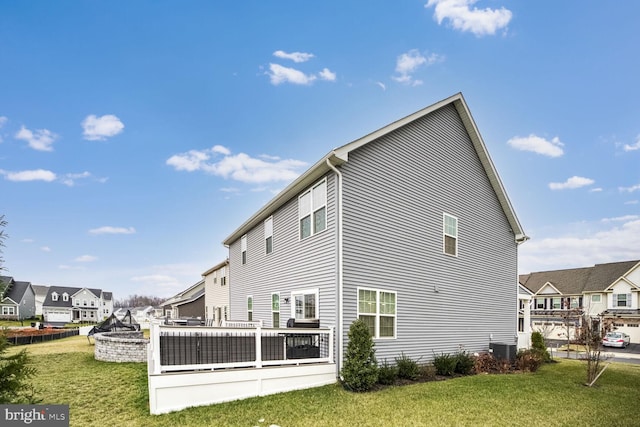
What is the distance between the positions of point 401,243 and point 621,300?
118 feet

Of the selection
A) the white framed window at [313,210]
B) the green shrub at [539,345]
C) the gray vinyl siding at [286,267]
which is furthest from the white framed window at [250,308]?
the green shrub at [539,345]

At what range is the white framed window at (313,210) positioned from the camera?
412 inches

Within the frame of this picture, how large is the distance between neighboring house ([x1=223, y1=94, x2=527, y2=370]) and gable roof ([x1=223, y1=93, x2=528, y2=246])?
4cm

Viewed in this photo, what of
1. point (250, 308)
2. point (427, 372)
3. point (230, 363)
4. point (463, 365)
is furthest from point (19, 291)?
point (463, 365)

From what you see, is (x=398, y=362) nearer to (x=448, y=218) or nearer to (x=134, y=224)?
(x=448, y=218)

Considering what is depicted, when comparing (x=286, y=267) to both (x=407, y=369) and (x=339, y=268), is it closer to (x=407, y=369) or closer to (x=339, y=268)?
(x=339, y=268)

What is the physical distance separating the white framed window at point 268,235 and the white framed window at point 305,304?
3.00 m

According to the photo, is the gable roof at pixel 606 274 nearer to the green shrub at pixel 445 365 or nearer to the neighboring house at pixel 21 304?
the green shrub at pixel 445 365

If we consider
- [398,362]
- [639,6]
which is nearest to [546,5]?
[639,6]

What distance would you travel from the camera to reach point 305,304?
1123 centimetres

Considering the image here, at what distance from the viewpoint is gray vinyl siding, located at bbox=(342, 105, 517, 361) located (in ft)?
33.7

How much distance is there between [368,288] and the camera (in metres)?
10.1

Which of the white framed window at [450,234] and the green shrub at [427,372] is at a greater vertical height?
the white framed window at [450,234]

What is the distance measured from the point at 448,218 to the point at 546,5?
27.9ft
